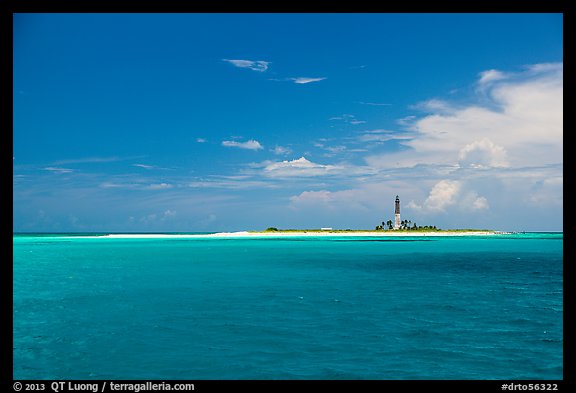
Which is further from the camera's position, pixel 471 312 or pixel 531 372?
pixel 471 312

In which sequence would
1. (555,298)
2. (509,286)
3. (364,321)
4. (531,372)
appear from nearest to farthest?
(531,372)
(364,321)
(555,298)
(509,286)

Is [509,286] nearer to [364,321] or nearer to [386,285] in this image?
[386,285]

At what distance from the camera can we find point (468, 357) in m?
18.3
